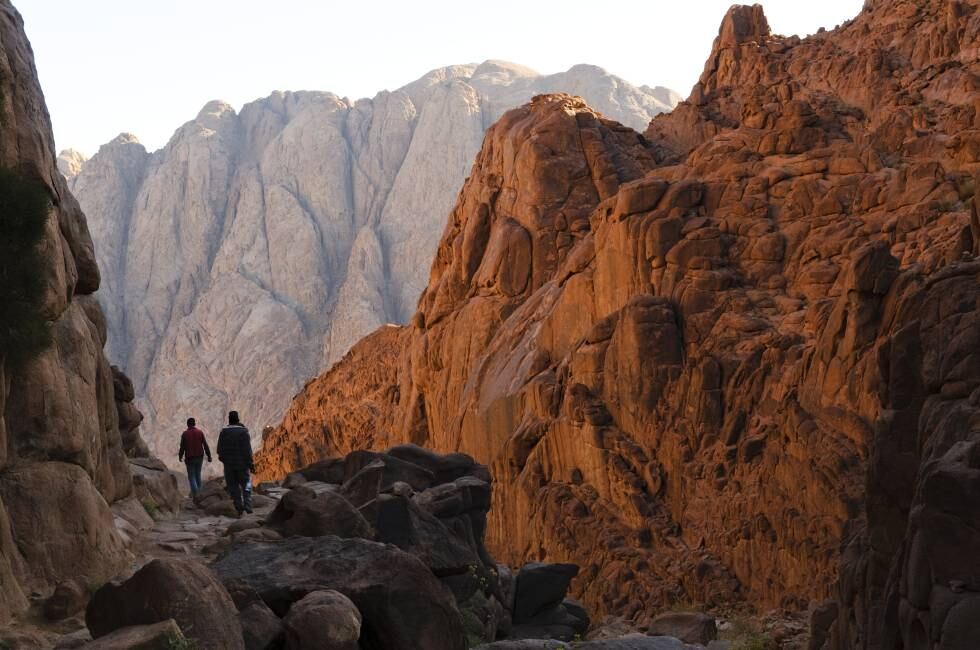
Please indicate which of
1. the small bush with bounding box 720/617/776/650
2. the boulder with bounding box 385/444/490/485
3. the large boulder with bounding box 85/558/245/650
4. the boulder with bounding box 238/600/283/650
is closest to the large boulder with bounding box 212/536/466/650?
the boulder with bounding box 238/600/283/650

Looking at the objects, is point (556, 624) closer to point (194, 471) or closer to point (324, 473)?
point (324, 473)

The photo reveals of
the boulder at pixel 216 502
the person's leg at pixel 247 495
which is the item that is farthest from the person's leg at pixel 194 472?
the person's leg at pixel 247 495

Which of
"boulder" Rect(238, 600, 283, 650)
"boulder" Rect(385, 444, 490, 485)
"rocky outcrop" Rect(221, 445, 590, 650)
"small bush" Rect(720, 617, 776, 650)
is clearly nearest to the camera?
"boulder" Rect(238, 600, 283, 650)

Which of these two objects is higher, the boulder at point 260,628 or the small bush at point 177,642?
the small bush at point 177,642

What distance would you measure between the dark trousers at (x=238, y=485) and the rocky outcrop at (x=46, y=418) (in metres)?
3.50

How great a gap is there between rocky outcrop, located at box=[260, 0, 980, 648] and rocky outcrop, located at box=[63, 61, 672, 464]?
2385 inches

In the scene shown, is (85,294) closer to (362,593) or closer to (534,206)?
(362,593)

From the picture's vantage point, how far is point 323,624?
37.0 feet

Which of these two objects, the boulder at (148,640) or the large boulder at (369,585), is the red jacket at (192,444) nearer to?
the large boulder at (369,585)

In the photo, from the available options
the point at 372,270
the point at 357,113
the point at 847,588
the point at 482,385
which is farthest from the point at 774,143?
the point at 357,113

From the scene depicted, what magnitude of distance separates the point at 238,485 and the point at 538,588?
6.00 m

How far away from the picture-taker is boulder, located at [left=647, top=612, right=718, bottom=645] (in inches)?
862

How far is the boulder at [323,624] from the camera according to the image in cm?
1119

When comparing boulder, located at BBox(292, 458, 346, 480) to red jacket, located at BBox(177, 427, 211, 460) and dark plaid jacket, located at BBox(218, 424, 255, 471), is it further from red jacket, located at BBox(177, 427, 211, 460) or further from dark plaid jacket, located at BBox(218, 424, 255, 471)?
dark plaid jacket, located at BBox(218, 424, 255, 471)
